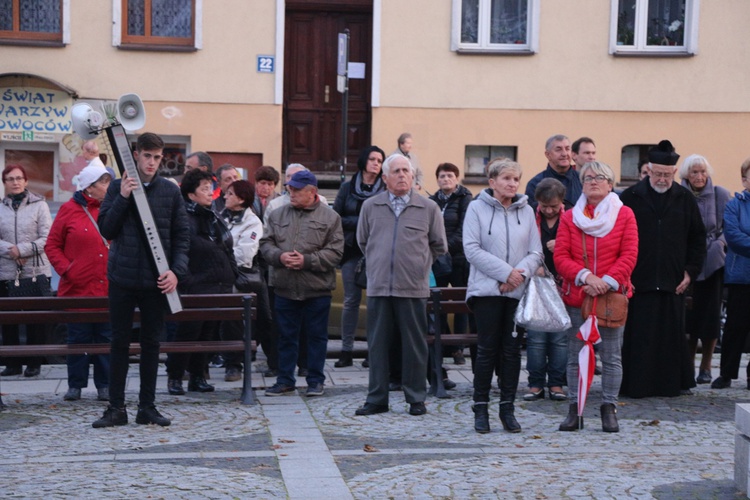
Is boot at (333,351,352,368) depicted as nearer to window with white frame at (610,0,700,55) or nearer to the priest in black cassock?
the priest in black cassock

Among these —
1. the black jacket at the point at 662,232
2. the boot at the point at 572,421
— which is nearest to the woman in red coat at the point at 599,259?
the boot at the point at 572,421

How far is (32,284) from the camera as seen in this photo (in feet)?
38.5

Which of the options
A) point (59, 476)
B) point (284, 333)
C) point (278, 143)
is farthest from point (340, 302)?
point (278, 143)

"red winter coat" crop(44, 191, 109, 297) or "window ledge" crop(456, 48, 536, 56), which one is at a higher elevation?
"window ledge" crop(456, 48, 536, 56)

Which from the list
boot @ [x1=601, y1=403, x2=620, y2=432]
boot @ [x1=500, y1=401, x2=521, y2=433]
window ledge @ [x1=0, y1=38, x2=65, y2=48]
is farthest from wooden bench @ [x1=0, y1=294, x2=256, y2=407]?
window ledge @ [x1=0, y1=38, x2=65, y2=48]

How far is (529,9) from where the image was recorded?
2130 cm

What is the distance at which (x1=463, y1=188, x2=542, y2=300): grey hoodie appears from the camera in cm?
881

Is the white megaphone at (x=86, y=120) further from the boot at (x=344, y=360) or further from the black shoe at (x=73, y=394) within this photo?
the boot at (x=344, y=360)

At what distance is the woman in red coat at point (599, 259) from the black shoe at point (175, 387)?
3.35 m

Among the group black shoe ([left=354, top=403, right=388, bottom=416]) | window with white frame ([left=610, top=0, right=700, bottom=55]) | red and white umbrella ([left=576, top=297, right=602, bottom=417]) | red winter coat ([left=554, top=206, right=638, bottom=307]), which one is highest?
window with white frame ([left=610, top=0, right=700, bottom=55])

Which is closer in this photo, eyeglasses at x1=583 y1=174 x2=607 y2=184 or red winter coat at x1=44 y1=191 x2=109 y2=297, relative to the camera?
eyeglasses at x1=583 y1=174 x2=607 y2=184

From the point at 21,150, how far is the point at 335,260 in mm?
11719

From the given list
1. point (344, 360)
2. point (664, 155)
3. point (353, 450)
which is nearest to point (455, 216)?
point (344, 360)

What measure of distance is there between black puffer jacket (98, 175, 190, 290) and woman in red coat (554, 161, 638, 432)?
2.78 m
